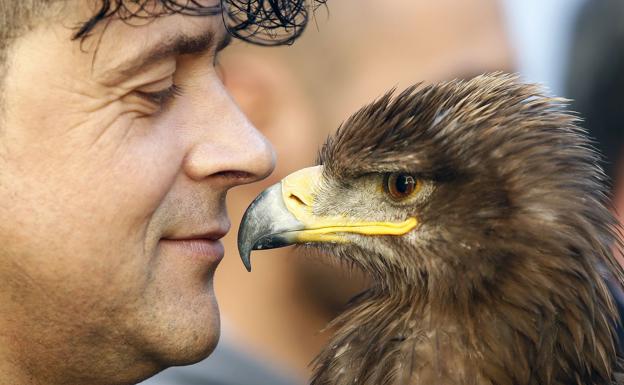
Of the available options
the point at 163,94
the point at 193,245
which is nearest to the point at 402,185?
the point at 193,245

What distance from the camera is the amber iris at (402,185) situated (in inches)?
121

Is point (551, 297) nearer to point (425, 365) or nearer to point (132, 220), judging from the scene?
point (425, 365)

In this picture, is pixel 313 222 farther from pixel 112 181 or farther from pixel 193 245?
pixel 112 181

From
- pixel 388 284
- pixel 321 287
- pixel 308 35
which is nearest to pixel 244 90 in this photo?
pixel 308 35

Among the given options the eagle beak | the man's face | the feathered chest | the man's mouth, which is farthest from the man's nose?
the feathered chest

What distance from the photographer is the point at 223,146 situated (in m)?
2.86

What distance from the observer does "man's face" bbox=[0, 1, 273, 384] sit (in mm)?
2625

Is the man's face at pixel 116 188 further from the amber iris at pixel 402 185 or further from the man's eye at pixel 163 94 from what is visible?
the amber iris at pixel 402 185

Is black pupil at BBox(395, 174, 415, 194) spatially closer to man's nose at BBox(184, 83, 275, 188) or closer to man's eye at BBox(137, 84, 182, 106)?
man's nose at BBox(184, 83, 275, 188)

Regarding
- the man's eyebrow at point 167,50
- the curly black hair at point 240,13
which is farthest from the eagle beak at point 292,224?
the man's eyebrow at point 167,50

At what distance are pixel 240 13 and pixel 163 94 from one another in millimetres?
469

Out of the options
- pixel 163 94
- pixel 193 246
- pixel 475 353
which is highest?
pixel 163 94

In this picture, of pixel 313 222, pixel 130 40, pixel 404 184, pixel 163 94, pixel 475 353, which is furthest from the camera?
pixel 313 222

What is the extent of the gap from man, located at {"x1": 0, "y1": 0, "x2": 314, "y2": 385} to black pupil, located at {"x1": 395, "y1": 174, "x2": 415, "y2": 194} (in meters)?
0.38
